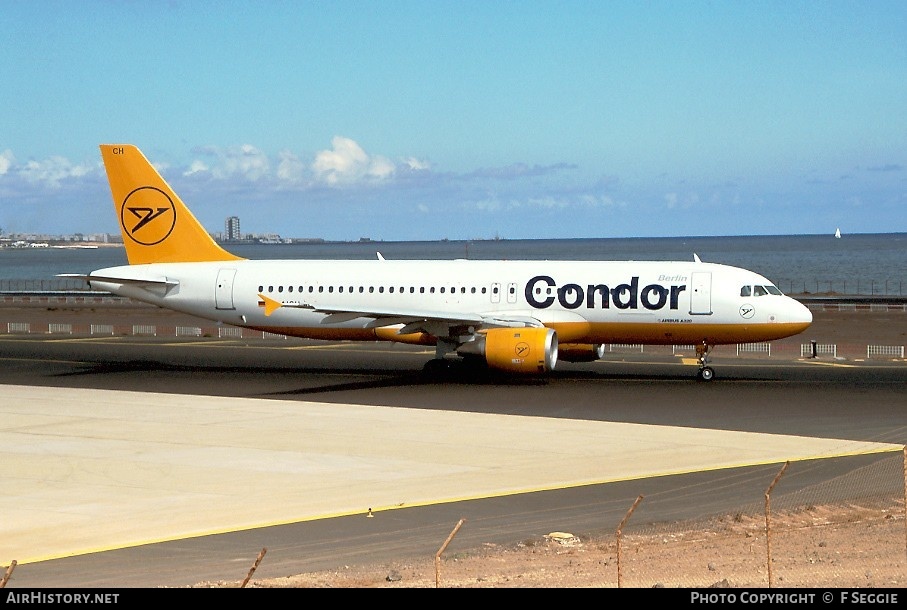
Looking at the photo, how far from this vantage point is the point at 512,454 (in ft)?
93.8

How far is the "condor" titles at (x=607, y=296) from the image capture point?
142 feet

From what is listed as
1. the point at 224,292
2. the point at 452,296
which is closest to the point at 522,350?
the point at 452,296

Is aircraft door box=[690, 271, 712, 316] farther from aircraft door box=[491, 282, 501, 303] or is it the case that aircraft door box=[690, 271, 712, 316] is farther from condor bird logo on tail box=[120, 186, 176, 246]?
condor bird logo on tail box=[120, 186, 176, 246]

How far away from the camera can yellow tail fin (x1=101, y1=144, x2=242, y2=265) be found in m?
50.2

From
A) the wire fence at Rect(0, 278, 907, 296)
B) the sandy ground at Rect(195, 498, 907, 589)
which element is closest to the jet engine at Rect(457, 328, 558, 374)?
the sandy ground at Rect(195, 498, 907, 589)

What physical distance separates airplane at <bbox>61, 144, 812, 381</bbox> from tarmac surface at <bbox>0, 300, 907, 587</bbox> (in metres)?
1.69

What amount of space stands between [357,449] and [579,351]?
57.3 feet

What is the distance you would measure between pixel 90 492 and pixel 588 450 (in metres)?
11.8

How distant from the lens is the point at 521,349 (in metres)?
40.9

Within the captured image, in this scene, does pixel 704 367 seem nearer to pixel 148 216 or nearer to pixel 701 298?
pixel 701 298

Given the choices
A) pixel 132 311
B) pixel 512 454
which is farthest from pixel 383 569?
pixel 132 311

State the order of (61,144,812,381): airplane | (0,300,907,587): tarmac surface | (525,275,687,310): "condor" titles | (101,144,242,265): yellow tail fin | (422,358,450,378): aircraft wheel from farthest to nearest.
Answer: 1. (101,144,242,265): yellow tail fin
2. (422,358,450,378): aircraft wheel
3. (525,275,687,310): "condor" titles
4. (61,144,812,381): airplane
5. (0,300,907,587): tarmac surface
